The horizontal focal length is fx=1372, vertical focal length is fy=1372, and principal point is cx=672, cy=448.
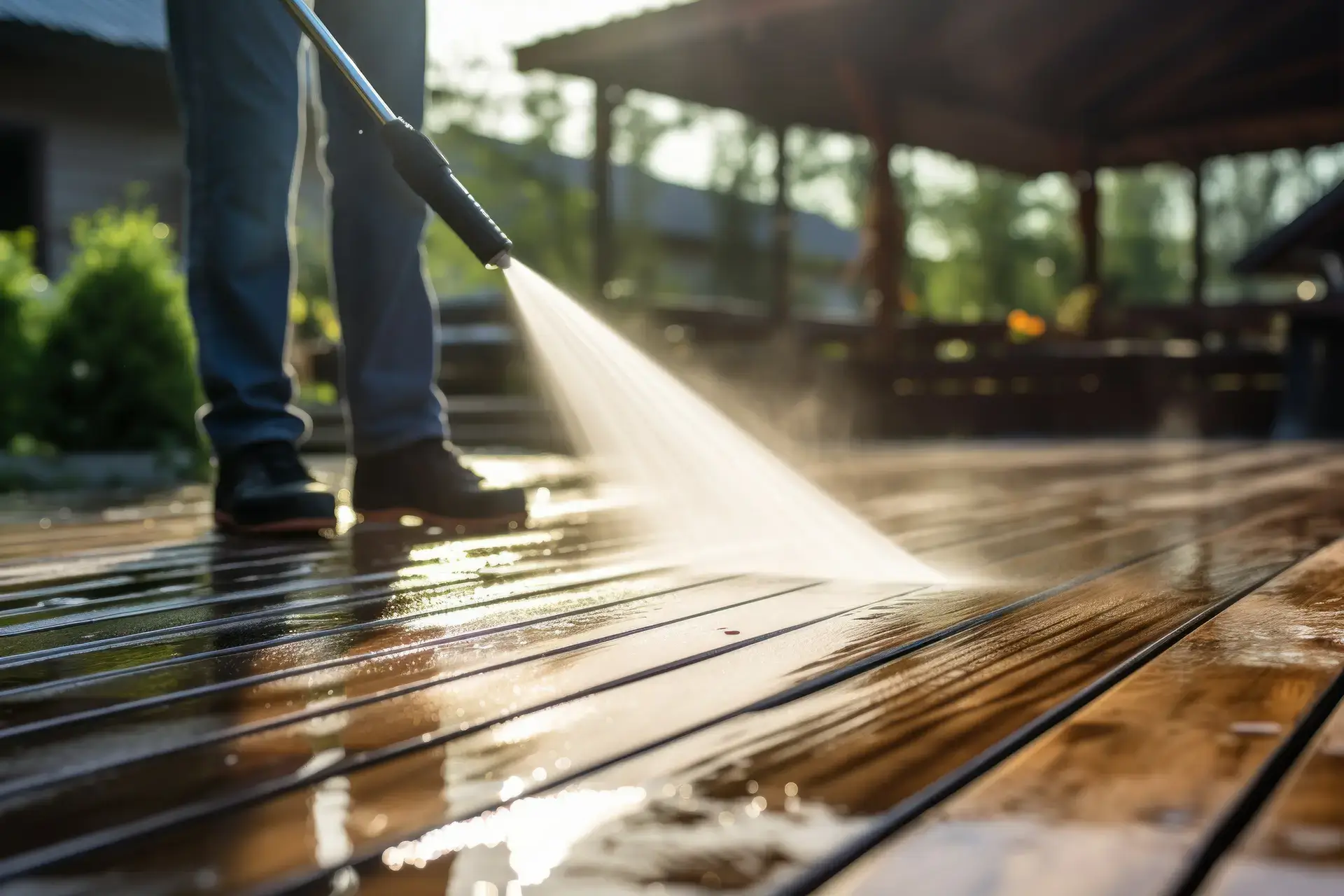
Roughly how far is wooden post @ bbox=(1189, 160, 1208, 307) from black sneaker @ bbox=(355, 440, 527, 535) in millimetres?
10724

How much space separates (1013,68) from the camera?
372 inches

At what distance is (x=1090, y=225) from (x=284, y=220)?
31.0ft

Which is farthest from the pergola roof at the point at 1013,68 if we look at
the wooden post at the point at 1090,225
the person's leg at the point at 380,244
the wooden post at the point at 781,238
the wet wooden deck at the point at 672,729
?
the wet wooden deck at the point at 672,729

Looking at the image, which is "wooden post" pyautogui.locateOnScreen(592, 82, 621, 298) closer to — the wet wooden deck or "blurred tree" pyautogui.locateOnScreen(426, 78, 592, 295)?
the wet wooden deck

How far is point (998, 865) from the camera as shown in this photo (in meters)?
0.58

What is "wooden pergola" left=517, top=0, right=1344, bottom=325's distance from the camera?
27.3ft

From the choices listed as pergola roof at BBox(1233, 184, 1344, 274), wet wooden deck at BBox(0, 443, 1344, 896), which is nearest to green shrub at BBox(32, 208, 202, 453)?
wet wooden deck at BBox(0, 443, 1344, 896)

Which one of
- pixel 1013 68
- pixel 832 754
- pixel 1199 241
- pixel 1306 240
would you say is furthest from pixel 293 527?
pixel 1199 241

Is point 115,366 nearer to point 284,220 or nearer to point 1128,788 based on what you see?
point 284,220

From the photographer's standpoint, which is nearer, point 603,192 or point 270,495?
point 270,495

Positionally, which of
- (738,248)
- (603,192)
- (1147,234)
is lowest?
(603,192)

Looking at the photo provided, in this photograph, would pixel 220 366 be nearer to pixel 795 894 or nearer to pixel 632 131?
pixel 795 894

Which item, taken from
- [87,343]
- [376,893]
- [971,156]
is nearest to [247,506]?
[376,893]

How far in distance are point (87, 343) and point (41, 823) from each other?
4.10 meters
